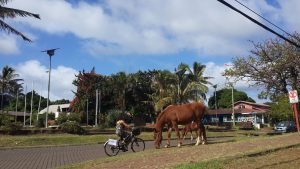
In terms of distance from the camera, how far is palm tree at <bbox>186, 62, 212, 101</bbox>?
60.0 m

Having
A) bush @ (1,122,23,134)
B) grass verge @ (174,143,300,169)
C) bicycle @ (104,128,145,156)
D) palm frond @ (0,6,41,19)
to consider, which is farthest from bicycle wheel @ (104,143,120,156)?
bush @ (1,122,23,134)

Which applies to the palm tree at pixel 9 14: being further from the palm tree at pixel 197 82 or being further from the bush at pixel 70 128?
the palm tree at pixel 197 82

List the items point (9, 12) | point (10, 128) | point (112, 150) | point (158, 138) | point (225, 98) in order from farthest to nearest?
point (225, 98)
point (10, 128)
point (9, 12)
point (112, 150)
point (158, 138)

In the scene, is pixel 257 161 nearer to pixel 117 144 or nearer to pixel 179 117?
pixel 179 117

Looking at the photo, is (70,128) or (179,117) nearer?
(179,117)

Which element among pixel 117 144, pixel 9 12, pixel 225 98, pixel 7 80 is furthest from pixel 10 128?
pixel 225 98

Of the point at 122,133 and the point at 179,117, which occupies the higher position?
the point at 179,117

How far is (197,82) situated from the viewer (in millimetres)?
62625

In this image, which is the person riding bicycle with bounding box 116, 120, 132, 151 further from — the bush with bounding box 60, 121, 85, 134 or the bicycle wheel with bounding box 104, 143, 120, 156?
the bush with bounding box 60, 121, 85, 134

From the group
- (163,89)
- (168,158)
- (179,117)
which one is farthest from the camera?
(163,89)

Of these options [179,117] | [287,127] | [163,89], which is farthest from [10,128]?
[163,89]

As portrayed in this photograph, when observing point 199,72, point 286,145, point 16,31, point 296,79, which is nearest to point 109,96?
point 199,72

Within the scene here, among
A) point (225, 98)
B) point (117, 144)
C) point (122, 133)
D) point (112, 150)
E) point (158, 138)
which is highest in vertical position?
point (225, 98)

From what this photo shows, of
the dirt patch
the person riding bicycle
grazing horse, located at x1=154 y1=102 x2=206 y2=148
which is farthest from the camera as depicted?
the person riding bicycle
